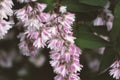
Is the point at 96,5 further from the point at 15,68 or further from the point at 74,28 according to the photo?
the point at 15,68

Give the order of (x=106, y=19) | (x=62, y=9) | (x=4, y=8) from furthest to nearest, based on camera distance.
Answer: (x=106, y=19) → (x=62, y=9) → (x=4, y=8)

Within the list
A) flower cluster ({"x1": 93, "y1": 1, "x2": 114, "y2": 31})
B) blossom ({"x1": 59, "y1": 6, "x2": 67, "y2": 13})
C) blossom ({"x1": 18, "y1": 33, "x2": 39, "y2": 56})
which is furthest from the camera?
flower cluster ({"x1": 93, "y1": 1, "x2": 114, "y2": 31})

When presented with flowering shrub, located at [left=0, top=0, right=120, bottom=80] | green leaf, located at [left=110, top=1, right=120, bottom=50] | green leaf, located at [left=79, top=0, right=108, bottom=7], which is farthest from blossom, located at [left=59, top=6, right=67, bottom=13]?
green leaf, located at [left=110, top=1, right=120, bottom=50]

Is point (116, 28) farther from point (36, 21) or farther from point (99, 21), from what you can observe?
point (36, 21)

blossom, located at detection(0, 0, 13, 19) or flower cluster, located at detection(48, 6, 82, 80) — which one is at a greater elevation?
blossom, located at detection(0, 0, 13, 19)

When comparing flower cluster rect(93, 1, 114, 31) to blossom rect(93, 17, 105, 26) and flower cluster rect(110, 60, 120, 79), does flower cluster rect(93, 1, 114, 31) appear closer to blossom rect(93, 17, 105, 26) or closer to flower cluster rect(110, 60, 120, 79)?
blossom rect(93, 17, 105, 26)

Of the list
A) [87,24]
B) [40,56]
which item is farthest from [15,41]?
[87,24]

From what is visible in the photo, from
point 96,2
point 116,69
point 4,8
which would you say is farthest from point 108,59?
point 4,8

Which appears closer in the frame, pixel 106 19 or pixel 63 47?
pixel 63 47
